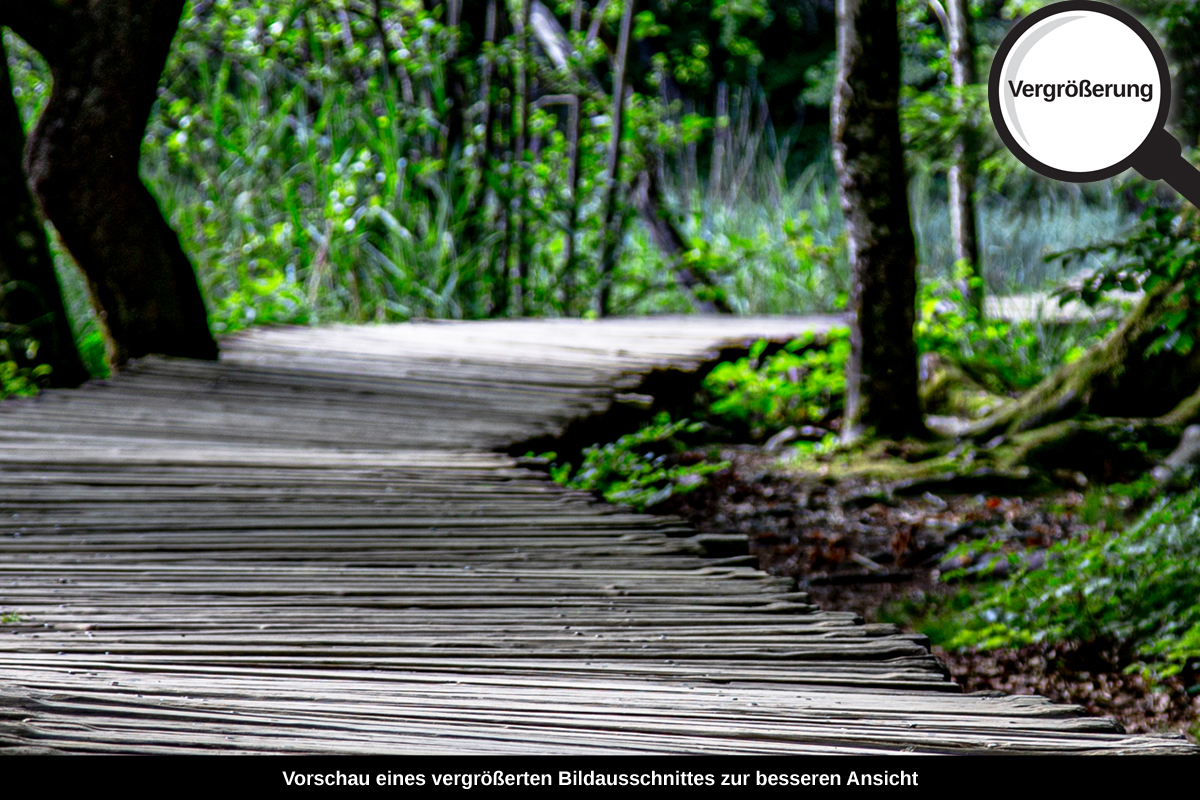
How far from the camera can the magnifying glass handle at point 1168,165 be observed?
3.39 ft

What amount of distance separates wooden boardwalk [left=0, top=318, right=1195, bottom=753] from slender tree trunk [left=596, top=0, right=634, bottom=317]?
286 cm

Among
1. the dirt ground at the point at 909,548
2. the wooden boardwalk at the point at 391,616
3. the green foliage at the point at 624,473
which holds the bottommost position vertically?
the dirt ground at the point at 909,548

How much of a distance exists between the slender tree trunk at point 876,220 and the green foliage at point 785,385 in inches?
11.5

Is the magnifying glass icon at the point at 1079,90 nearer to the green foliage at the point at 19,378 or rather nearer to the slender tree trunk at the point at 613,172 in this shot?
the green foliage at the point at 19,378

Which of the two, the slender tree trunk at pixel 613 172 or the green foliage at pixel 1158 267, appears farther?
the slender tree trunk at pixel 613 172

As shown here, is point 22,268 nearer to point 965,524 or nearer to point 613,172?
point 613,172

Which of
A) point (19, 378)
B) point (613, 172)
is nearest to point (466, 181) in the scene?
point (613, 172)

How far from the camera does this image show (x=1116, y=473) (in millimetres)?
3736

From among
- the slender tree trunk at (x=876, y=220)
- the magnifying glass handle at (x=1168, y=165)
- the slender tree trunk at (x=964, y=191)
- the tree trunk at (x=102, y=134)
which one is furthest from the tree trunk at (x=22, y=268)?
the slender tree trunk at (x=964, y=191)

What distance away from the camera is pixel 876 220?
381 cm

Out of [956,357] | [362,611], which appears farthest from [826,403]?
[362,611]

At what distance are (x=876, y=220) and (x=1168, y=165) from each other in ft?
9.05

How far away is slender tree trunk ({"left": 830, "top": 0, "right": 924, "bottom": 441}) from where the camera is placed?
3689mm

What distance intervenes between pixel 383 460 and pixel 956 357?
11.9 ft
